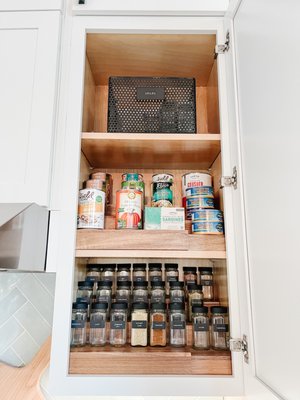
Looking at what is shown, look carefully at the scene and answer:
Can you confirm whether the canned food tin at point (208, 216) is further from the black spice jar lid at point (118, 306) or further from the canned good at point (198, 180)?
the black spice jar lid at point (118, 306)

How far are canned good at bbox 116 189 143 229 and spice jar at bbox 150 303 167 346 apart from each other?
0.86 ft

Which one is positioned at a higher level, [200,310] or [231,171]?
[231,171]

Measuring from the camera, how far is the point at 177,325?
947 mm

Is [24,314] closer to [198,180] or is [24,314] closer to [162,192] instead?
[162,192]

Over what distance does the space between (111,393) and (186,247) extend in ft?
1.50

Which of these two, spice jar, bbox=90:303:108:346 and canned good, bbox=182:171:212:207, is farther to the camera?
canned good, bbox=182:171:212:207

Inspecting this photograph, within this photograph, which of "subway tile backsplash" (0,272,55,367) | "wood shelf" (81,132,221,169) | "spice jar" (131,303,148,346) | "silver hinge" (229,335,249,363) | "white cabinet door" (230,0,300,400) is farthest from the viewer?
"subway tile backsplash" (0,272,55,367)

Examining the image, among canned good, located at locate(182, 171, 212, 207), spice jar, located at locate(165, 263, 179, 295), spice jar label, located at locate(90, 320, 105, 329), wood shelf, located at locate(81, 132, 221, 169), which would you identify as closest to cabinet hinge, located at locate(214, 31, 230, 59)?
wood shelf, located at locate(81, 132, 221, 169)

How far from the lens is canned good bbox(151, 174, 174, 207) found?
109cm

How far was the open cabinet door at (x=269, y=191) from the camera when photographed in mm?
595

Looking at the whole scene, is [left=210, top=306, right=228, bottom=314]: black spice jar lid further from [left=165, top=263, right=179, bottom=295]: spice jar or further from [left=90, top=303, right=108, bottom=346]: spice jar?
[left=90, top=303, right=108, bottom=346]: spice jar

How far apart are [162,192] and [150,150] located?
0.58ft

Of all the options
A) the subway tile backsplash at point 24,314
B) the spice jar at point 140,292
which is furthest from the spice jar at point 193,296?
the subway tile backsplash at point 24,314

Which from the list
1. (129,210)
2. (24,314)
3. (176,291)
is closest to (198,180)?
(129,210)
